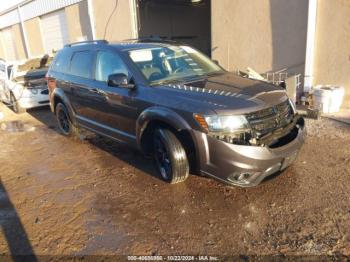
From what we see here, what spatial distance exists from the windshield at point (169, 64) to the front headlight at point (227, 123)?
108cm

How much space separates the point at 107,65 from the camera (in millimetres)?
4730

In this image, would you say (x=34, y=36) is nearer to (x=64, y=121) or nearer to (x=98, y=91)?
(x=64, y=121)

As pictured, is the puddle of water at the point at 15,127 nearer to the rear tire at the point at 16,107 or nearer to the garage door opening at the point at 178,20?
the rear tire at the point at 16,107

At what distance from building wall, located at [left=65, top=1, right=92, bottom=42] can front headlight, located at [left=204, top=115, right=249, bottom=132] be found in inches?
460

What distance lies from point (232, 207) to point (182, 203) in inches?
22.5

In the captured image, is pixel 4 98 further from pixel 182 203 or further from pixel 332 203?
pixel 332 203

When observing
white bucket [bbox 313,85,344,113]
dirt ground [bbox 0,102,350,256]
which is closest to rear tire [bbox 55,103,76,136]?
dirt ground [bbox 0,102,350,256]

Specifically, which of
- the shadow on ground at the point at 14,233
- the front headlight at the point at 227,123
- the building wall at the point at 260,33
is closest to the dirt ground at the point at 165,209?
the shadow on ground at the point at 14,233

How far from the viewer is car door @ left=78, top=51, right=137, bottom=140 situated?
4.31 meters

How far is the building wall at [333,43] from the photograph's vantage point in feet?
22.1

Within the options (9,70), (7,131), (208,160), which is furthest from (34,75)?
(208,160)

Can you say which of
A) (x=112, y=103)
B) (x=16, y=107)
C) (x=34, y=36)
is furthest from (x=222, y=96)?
(x=34, y=36)

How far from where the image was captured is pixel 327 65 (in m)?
7.16

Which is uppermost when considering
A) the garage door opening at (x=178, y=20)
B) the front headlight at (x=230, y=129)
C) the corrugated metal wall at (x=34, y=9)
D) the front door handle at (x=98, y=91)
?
the corrugated metal wall at (x=34, y=9)
